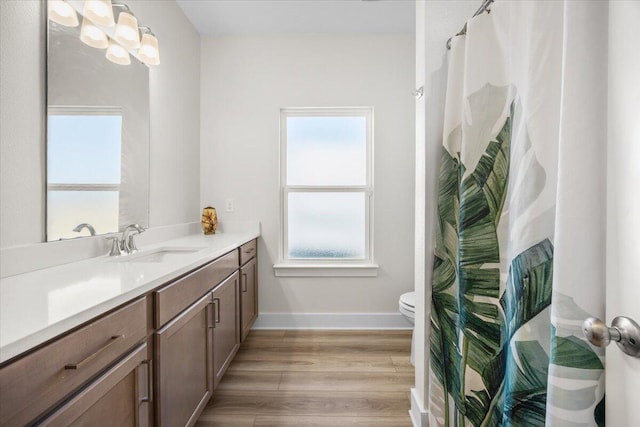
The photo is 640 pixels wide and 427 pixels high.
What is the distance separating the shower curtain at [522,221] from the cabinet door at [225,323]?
1.09m

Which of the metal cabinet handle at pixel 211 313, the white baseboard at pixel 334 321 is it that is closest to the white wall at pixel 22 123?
the metal cabinet handle at pixel 211 313

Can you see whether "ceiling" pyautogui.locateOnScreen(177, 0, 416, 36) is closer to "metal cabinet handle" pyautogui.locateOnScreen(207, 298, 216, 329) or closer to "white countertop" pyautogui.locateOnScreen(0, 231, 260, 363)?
"white countertop" pyautogui.locateOnScreen(0, 231, 260, 363)

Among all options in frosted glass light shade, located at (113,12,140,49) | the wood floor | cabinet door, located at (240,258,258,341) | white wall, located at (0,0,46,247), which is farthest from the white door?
cabinet door, located at (240,258,258,341)

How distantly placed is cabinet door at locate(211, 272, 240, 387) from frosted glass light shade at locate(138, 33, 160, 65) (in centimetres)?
135

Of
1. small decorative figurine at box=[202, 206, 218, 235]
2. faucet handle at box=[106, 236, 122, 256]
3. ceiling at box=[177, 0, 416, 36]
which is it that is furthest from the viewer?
small decorative figurine at box=[202, 206, 218, 235]

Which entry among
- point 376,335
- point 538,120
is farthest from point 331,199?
point 538,120

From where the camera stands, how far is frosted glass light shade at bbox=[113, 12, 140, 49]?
1741 millimetres

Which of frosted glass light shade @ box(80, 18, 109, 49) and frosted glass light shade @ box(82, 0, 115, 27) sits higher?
frosted glass light shade @ box(82, 0, 115, 27)

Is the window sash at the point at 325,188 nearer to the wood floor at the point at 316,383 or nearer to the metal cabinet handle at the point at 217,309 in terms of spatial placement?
the wood floor at the point at 316,383

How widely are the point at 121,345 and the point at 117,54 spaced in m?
1.56

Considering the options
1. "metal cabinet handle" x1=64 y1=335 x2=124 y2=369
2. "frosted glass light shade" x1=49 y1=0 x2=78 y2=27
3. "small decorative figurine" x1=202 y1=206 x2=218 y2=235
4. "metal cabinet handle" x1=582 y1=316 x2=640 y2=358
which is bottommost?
"metal cabinet handle" x1=64 y1=335 x2=124 y2=369

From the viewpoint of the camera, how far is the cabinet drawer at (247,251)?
95.4 inches

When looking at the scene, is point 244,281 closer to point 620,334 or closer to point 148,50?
point 148,50

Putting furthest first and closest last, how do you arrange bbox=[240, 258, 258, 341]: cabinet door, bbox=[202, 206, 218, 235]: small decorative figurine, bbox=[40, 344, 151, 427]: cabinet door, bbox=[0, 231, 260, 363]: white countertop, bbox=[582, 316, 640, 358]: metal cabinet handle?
bbox=[202, 206, 218, 235]: small decorative figurine, bbox=[240, 258, 258, 341]: cabinet door, bbox=[40, 344, 151, 427]: cabinet door, bbox=[0, 231, 260, 363]: white countertop, bbox=[582, 316, 640, 358]: metal cabinet handle
